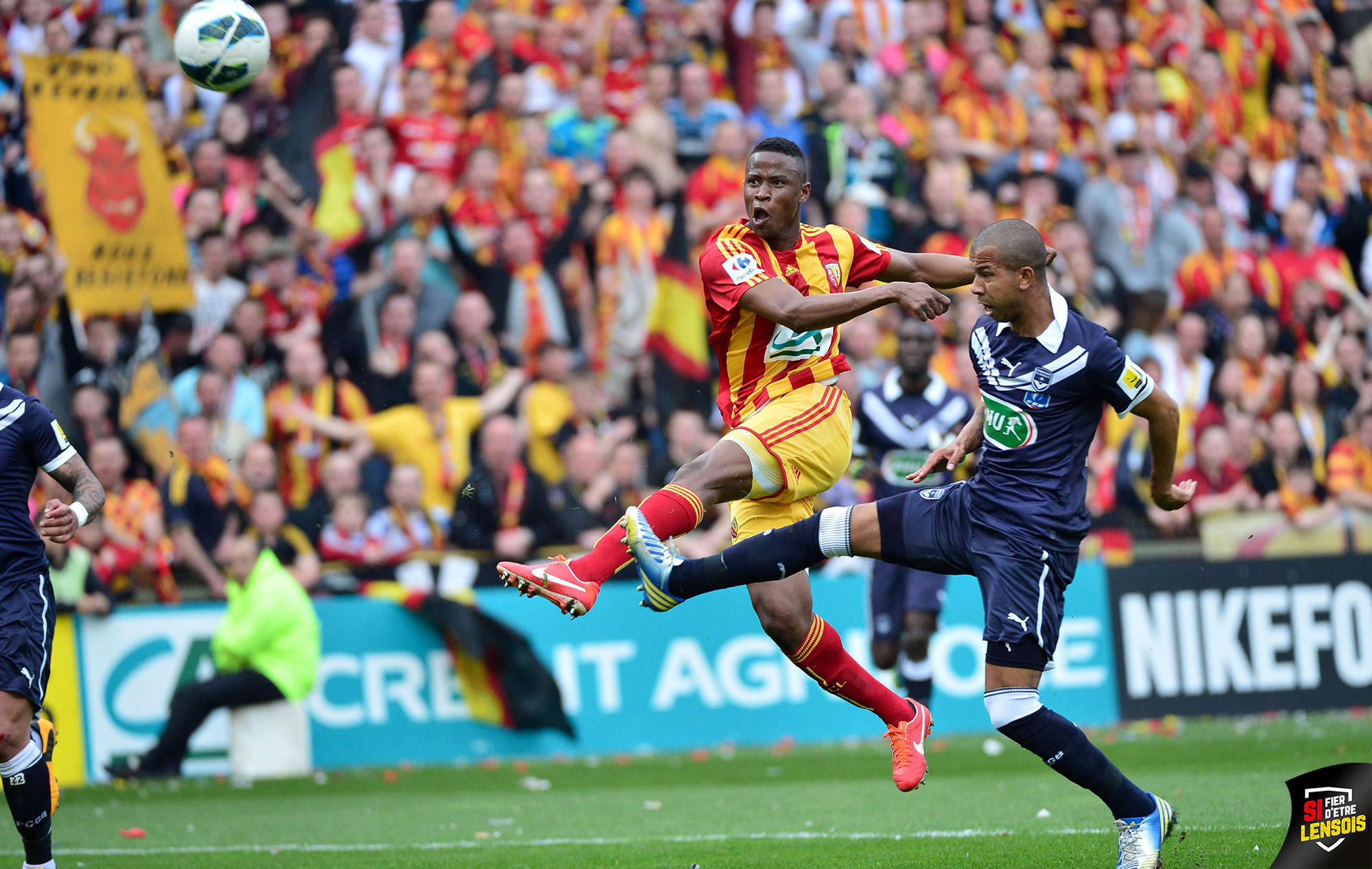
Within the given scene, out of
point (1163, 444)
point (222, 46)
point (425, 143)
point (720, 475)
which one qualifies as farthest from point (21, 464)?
point (425, 143)

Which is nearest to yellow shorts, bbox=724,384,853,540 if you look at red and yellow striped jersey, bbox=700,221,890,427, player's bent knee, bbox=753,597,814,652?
red and yellow striped jersey, bbox=700,221,890,427

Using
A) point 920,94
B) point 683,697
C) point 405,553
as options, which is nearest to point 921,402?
point 683,697

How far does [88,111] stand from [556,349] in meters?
4.06

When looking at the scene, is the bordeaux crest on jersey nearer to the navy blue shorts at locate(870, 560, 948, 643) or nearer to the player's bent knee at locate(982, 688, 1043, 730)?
the player's bent knee at locate(982, 688, 1043, 730)

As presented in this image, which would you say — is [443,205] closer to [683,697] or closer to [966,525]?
[683,697]

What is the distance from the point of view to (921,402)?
1063 centimetres

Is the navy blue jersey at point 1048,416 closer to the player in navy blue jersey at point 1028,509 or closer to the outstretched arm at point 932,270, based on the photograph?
the player in navy blue jersey at point 1028,509

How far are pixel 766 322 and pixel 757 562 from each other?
3.97ft

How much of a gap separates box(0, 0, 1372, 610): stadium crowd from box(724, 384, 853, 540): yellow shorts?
4726 mm

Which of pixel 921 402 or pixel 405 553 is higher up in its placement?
pixel 921 402

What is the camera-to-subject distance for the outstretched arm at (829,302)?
6.24 metres

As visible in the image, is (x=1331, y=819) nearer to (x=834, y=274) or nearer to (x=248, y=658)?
(x=834, y=274)

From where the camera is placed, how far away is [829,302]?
6.50 metres

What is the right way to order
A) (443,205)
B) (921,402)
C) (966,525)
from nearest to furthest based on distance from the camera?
(966,525) < (921,402) < (443,205)
